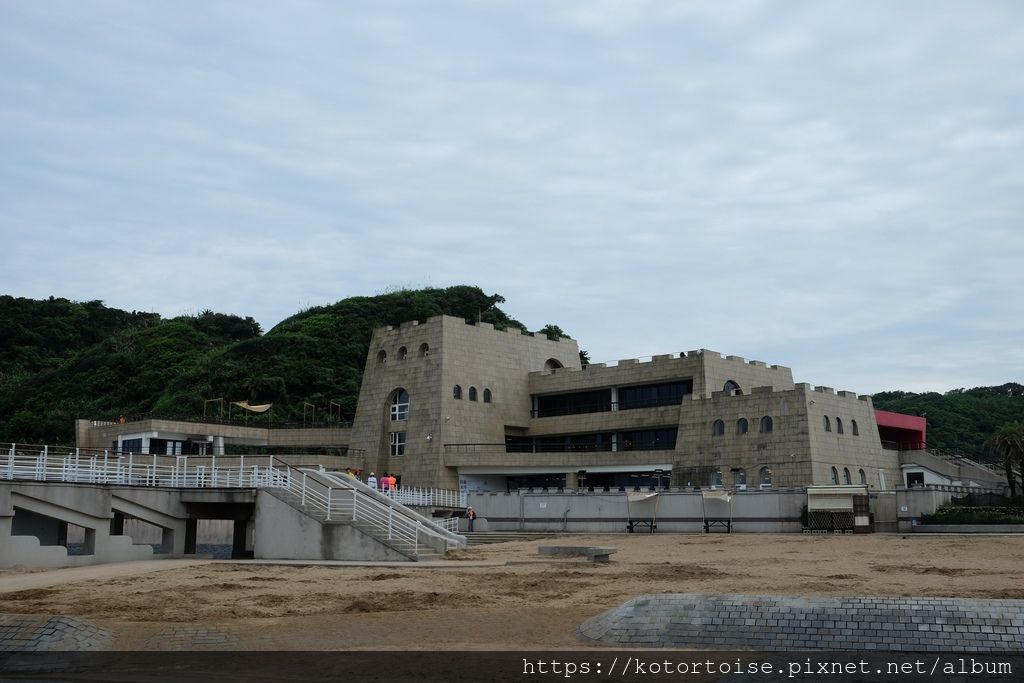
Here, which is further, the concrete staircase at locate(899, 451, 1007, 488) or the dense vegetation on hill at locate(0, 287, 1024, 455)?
A: the dense vegetation on hill at locate(0, 287, 1024, 455)

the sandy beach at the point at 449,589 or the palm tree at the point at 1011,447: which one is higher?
the palm tree at the point at 1011,447

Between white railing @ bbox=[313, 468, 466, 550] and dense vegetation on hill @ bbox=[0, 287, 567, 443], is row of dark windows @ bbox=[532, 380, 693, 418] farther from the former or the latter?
white railing @ bbox=[313, 468, 466, 550]

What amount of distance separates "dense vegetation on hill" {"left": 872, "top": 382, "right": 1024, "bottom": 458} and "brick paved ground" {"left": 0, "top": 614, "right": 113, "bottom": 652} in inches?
3038

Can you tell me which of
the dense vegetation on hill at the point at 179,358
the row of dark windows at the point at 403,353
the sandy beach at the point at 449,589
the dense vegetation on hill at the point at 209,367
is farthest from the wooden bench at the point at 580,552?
the dense vegetation on hill at the point at 209,367

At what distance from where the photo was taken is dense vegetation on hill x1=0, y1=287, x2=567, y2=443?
87750mm

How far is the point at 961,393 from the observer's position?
4291 inches

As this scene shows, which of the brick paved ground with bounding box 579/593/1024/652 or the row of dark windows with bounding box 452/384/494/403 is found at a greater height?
the row of dark windows with bounding box 452/384/494/403

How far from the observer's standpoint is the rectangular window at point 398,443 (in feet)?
192

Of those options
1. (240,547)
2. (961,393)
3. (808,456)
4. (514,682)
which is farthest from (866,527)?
(961,393)

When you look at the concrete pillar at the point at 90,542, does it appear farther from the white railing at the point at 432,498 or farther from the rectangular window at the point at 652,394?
the rectangular window at the point at 652,394

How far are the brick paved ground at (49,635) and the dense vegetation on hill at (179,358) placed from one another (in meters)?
65.1

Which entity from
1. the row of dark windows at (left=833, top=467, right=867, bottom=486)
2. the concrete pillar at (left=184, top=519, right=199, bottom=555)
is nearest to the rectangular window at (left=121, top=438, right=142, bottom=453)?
the concrete pillar at (left=184, top=519, right=199, bottom=555)

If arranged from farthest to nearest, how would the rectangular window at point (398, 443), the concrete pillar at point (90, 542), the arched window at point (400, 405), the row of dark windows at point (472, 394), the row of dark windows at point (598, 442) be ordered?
the arched window at point (400, 405)
the rectangular window at point (398, 443)
the row of dark windows at point (472, 394)
the row of dark windows at point (598, 442)
the concrete pillar at point (90, 542)

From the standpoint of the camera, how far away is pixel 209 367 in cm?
9212
